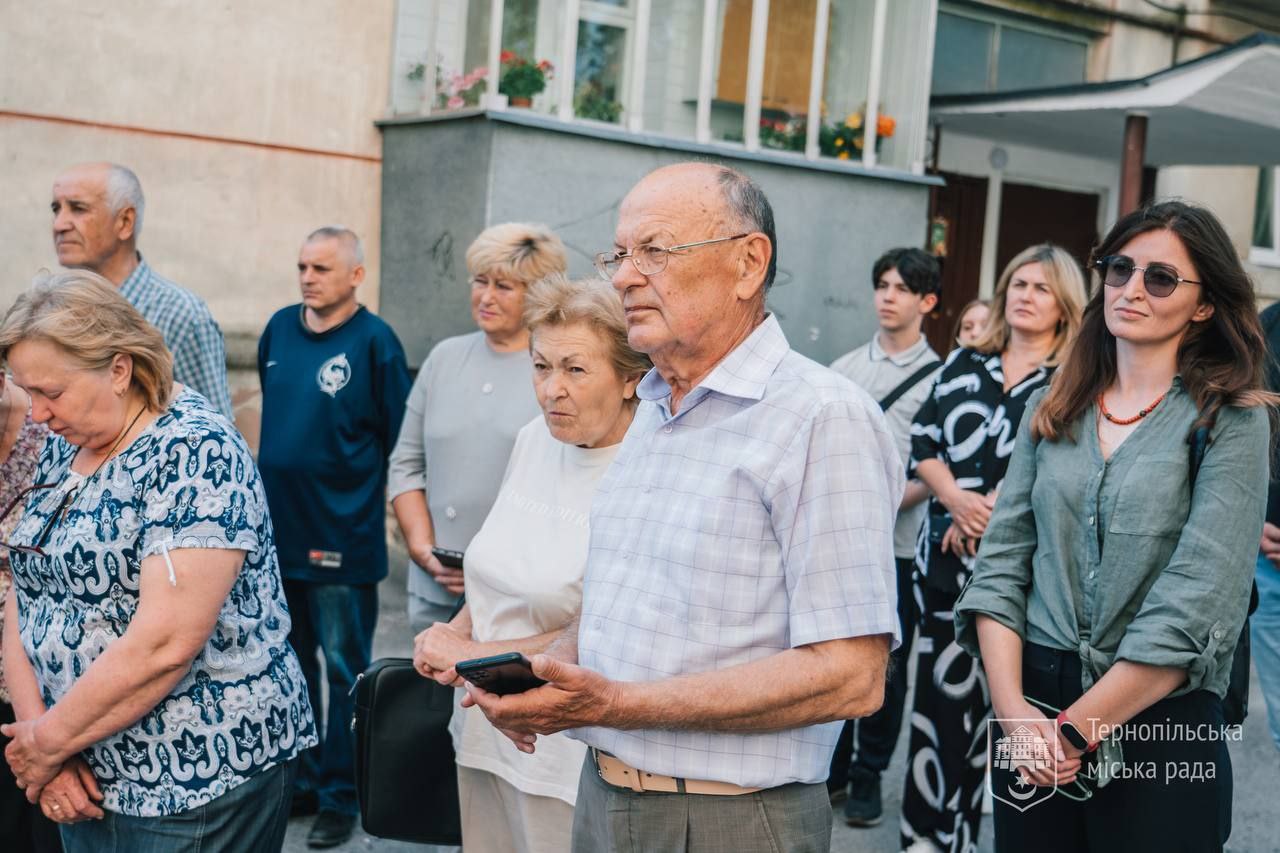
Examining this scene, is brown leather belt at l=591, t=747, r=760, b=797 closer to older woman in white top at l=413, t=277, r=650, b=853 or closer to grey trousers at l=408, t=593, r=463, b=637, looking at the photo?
older woman in white top at l=413, t=277, r=650, b=853

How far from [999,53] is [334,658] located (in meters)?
8.55

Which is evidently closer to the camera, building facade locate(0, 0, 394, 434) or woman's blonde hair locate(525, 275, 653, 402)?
woman's blonde hair locate(525, 275, 653, 402)

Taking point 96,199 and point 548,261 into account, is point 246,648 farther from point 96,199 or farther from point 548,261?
point 96,199

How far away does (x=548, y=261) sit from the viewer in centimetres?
444

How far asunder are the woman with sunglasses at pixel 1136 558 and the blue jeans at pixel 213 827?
1.63 meters

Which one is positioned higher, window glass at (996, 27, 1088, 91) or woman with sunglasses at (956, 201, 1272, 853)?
window glass at (996, 27, 1088, 91)

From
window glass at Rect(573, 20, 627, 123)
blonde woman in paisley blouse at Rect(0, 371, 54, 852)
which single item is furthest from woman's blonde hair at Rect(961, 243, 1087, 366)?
window glass at Rect(573, 20, 627, 123)

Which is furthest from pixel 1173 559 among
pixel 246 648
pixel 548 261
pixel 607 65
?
pixel 607 65

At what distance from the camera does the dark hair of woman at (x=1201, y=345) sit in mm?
2844

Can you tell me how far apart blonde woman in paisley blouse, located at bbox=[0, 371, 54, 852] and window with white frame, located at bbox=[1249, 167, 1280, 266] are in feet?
39.5

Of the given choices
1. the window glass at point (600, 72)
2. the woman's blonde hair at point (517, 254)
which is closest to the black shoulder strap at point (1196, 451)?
the woman's blonde hair at point (517, 254)

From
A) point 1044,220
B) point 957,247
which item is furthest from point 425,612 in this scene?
point 1044,220

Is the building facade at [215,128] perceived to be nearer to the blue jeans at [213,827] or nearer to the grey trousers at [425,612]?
the grey trousers at [425,612]

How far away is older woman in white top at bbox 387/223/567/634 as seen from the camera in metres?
4.30
